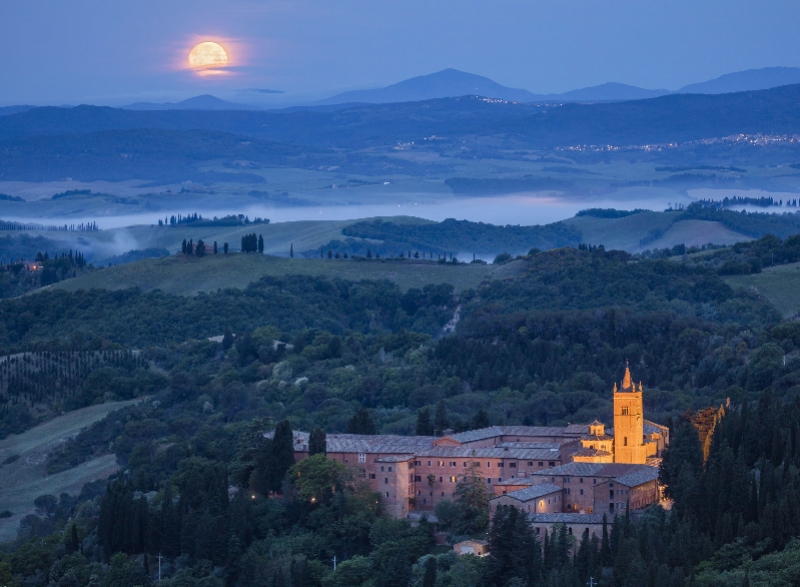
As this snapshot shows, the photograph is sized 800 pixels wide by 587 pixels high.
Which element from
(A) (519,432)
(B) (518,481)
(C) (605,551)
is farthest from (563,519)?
(A) (519,432)

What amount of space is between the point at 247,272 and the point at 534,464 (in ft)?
349

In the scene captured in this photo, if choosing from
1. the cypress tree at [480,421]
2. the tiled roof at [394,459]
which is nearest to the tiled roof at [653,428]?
the cypress tree at [480,421]

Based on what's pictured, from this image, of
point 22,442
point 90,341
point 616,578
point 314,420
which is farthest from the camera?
point 90,341

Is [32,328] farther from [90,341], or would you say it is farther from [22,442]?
[22,442]

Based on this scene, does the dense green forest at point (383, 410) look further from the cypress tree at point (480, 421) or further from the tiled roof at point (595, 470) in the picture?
the tiled roof at point (595, 470)

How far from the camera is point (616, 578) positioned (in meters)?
62.5

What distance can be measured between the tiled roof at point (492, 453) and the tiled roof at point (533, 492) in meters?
4.63

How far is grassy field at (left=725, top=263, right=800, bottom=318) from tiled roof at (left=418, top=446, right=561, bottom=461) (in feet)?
216

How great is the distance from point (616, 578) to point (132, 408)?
63.1 m

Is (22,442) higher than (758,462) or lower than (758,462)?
lower

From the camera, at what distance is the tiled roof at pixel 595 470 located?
70812 mm

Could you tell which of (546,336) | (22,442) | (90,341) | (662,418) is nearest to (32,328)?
(90,341)

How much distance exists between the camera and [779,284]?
491ft

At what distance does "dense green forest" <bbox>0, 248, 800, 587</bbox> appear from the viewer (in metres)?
66.8
